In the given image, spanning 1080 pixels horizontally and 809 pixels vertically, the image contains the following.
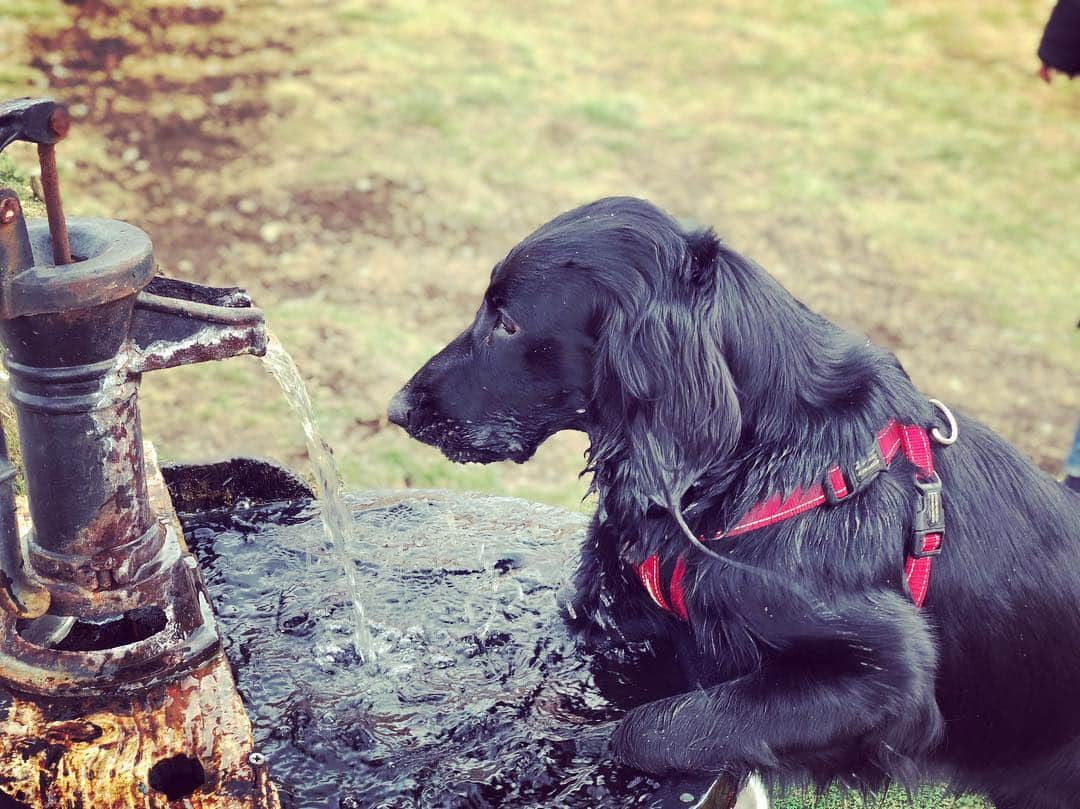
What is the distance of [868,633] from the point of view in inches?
91.7

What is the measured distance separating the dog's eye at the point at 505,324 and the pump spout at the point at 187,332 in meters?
0.74

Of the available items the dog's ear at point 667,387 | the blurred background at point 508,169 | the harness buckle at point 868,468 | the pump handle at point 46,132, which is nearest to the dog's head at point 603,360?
the dog's ear at point 667,387

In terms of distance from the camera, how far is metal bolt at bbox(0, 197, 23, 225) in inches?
67.7

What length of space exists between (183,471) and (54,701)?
43.3 inches

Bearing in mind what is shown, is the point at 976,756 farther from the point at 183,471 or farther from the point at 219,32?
the point at 219,32

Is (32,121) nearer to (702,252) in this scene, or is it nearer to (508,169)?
(702,252)

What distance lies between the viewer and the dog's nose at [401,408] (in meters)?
2.87

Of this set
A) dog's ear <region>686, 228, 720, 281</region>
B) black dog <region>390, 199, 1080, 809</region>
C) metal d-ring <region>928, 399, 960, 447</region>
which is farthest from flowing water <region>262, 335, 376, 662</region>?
metal d-ring <region>928, 399, 960, 447</region>

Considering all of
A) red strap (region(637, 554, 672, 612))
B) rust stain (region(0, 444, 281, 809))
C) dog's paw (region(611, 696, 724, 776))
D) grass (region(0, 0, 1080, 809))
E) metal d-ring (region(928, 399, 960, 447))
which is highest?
metal d-ring (region(928, 399, 960, 447))

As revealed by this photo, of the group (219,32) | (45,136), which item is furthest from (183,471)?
(219,32)

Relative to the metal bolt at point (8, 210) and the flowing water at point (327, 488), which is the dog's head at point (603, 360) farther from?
the metal bolt at point (8, 210)

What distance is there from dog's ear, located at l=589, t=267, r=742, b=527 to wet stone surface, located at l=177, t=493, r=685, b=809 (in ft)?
1.72

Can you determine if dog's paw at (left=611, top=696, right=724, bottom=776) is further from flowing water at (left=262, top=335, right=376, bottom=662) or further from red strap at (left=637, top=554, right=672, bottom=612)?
flowing water at (left=262, top=335, right=376, bottom=662)

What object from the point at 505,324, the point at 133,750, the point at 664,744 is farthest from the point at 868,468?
the point at 133,750
